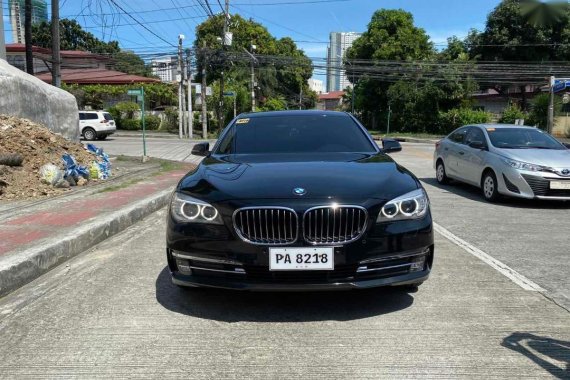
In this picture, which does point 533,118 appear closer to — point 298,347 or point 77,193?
point 77,193

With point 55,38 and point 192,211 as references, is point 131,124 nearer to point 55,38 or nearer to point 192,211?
point 55,38

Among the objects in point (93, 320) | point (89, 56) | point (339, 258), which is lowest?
point (93, 320)

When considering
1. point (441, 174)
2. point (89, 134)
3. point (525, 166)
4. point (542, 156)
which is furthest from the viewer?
point (89, 134)

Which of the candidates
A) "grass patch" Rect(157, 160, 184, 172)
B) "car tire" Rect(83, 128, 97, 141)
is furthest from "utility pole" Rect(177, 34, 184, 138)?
"grass patch" Rect(157, 160, 184, 172)

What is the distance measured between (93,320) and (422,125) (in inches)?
1553

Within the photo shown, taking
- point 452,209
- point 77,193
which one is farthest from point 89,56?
point 452,209

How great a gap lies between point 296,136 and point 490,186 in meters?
5.64

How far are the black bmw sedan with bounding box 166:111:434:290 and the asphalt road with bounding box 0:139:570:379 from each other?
35cm

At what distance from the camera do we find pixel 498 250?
20.0 ft

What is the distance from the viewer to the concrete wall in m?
11.4

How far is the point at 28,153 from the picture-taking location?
10.4m

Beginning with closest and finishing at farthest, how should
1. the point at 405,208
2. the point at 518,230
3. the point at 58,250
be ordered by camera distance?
the point at 405,208 < the point at 58,250 < the point at 518,230

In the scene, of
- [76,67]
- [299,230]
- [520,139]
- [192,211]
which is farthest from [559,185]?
[76,67]

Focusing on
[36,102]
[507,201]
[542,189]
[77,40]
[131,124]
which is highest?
[77,40]
